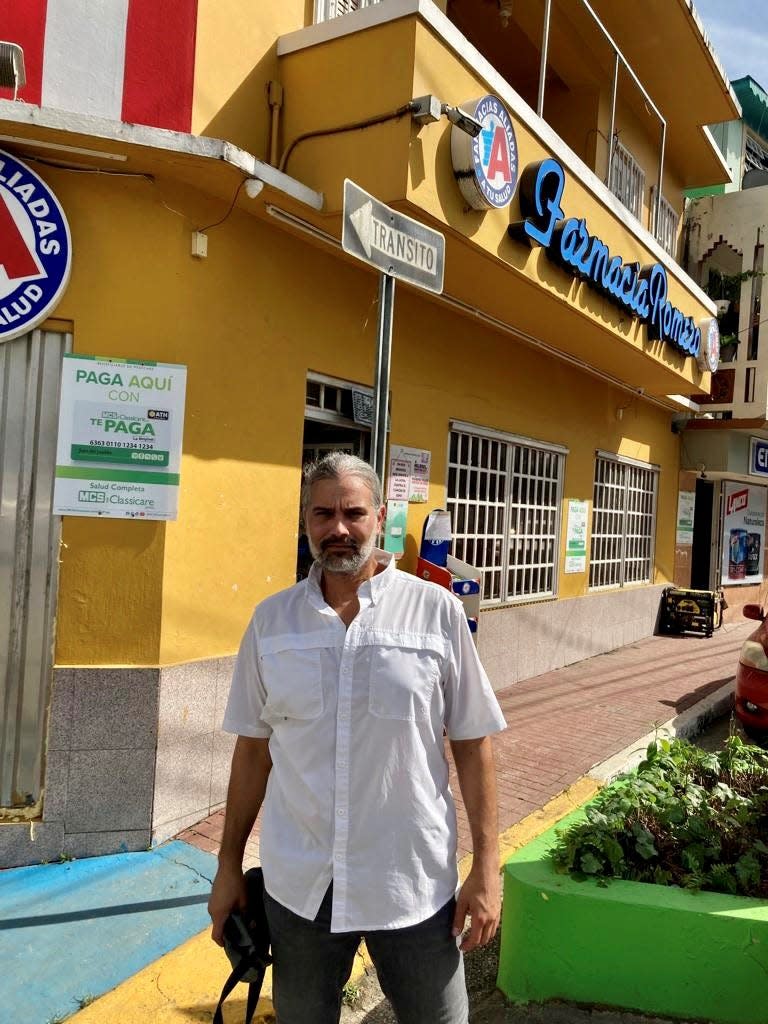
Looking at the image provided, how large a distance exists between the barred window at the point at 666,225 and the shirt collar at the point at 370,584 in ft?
31.2

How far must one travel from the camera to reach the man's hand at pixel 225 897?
206cm

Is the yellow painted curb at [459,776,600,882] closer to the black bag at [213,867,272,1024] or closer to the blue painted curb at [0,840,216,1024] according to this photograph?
the blue painted curb at [0,840,216,1024]

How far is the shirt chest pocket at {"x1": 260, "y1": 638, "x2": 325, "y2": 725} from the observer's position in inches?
76.0

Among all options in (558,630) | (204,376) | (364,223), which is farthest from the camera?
(558,630)

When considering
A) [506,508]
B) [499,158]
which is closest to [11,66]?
[499,158]

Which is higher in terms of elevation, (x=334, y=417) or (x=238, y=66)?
(x=238, y=66)

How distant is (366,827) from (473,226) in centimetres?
410

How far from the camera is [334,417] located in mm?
5484

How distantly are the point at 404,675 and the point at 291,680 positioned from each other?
0.95 ft

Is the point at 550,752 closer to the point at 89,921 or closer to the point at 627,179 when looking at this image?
the point at 89,921

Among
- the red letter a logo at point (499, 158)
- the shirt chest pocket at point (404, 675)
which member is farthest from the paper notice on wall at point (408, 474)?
the shirt chest pocket at point (404, 675)

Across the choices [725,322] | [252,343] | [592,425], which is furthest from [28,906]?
[725,322]

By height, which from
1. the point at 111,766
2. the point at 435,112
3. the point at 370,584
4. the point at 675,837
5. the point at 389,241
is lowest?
the point at 111,766

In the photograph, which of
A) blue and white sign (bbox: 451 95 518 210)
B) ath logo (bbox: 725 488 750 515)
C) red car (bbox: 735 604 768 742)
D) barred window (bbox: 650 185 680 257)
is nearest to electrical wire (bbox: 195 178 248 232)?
blue and white sign (bbox: 451 95 518 210)
